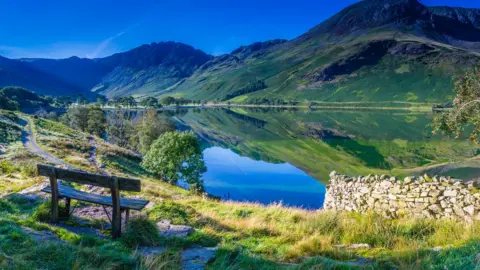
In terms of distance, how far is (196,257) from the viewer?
24.1ft

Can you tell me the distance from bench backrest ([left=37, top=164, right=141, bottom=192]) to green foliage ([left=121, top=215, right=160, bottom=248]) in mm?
1001

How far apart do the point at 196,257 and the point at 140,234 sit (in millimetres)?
1876

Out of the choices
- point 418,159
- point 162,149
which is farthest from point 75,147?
point 418,159

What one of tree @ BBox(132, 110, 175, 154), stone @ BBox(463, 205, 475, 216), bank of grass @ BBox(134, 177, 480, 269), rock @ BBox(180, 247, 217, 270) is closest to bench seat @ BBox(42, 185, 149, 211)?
bank of grass @ BBox(134, 177, 480, 269)

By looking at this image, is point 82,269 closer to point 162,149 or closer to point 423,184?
point 423,184

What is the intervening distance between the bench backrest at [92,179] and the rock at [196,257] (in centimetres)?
208

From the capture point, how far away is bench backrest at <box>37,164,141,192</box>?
26.7 feet

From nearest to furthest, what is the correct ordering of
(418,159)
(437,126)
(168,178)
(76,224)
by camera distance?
(76,224)
(437,126)
(168,178)
(418,159)

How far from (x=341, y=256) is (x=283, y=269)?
2.33 metres

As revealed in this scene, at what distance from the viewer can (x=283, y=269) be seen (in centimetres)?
661

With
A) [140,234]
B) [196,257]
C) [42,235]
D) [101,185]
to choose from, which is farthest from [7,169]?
[196,257]

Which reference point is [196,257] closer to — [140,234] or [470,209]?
[140,234]

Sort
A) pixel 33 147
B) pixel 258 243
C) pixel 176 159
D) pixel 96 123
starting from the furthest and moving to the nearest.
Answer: pixel 96 123 → pixel 33 147 → pixel 176 159 → pixel 258 243

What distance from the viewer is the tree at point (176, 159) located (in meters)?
33.3
